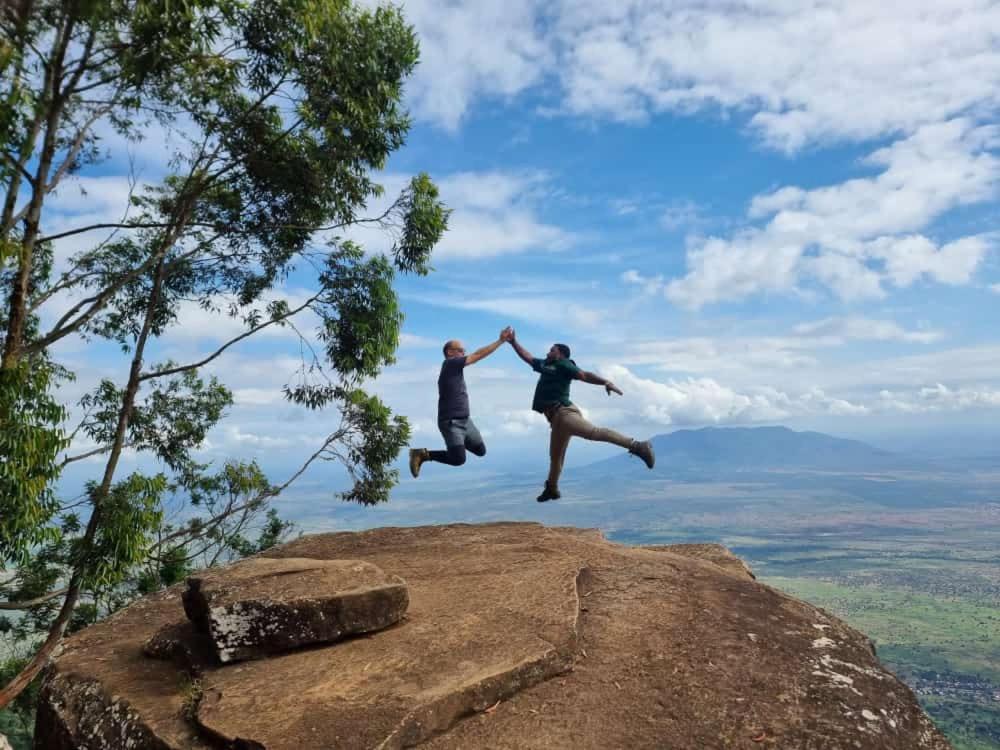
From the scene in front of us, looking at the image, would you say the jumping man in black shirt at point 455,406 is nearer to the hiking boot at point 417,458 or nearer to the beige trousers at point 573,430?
the hiking boot at point 417,458

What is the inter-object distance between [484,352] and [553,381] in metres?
1.33

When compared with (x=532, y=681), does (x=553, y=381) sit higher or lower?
higher

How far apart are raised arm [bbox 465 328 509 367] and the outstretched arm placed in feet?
4.75

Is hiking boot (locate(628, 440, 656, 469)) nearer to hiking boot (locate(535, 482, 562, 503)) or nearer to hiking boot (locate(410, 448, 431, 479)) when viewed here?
hiking boot (locate(535, 482, 562, 503))

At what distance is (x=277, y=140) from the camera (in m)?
14.8

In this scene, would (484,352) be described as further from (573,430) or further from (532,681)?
(532,681)

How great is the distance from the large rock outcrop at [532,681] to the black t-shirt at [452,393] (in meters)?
3.38

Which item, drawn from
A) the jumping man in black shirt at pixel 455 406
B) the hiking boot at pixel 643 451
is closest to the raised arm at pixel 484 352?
the jumping man in black shirt at pixel 455 406

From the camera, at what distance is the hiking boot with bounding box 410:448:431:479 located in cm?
1154

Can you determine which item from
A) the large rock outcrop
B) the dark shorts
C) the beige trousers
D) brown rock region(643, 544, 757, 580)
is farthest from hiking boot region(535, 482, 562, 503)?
the large rock outcrop

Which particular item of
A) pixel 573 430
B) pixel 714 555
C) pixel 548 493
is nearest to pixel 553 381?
pixel 573 430

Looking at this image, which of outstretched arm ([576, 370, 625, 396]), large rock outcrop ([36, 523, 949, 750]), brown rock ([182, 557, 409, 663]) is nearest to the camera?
large rock outcrop ([36, 523, 949, 750])

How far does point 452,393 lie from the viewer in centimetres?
1095

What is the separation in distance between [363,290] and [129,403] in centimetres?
699
